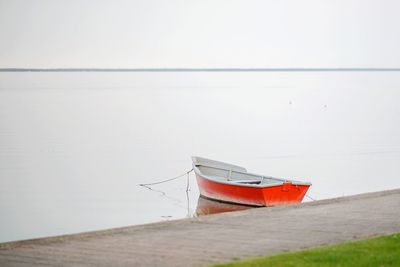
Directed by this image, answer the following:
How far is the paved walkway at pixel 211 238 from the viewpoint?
11922 mm

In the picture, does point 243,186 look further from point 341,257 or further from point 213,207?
point 341,257

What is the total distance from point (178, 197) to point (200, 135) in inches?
1318

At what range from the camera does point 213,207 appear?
94.9 ft

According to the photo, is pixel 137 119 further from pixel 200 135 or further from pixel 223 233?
pixel 223 233

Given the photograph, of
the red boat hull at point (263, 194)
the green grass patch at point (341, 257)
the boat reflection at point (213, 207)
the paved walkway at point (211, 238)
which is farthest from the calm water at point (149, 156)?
the green grass patch at point (341, 257)

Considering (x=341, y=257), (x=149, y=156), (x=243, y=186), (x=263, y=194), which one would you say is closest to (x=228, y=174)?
(x=243, y=186)

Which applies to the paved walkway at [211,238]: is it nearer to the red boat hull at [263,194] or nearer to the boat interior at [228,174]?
the red boat hull at [263,194]

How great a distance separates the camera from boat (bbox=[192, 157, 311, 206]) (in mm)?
24688

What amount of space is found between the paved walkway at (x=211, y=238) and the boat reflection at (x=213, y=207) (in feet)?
32.7

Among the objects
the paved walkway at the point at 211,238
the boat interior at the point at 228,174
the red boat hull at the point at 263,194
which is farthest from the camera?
the boat interior at the point at 228,174

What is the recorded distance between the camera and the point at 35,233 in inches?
1081

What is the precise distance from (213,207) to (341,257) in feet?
58.2

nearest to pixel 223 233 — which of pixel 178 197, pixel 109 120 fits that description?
pixel 178 197

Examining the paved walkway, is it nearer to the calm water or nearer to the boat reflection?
the boat reflection
